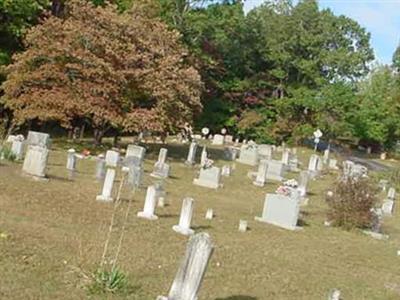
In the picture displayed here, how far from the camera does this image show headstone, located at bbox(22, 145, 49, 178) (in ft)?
56.4

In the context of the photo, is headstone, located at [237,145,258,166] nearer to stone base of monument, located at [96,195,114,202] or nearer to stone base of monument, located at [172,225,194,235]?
stone base of monument, located at [96,195,114,202]

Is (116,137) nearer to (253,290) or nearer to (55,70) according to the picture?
(55,70)

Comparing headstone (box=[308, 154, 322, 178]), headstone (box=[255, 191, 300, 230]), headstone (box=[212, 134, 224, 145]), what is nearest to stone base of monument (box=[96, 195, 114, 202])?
headstone (box=[255, 191, 300, 230])

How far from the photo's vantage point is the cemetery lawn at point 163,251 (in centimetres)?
884

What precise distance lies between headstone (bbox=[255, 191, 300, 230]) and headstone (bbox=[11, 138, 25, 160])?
25.0ft

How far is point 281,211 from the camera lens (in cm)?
1750

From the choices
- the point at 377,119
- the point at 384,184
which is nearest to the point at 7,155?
the point at 384,184

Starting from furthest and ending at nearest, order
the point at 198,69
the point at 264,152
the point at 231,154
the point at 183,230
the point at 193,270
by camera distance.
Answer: the point at 198,69, the point at 264,152, the point at 231,154, the point at 183,230, the point at 193,270

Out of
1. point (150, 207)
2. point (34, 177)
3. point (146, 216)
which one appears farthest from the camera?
point (34, 177)

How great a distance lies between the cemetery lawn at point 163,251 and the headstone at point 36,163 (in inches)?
13.2

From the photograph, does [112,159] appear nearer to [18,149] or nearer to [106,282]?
Answer: [18,149]

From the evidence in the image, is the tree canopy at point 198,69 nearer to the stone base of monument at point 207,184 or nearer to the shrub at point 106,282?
the stone base of monument at point 207,184

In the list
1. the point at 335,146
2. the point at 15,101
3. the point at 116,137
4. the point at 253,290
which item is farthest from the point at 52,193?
the point at 335,146

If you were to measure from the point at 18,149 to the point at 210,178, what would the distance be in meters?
6.77
